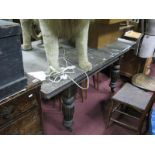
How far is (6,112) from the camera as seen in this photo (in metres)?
0.83

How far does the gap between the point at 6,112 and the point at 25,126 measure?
205mm

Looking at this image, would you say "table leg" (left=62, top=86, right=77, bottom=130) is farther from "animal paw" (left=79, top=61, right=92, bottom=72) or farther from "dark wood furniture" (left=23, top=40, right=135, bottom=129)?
"animal paw" (left=79, top=61, right=92, bottom=72)

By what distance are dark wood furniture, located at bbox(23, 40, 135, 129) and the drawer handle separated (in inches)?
8.9

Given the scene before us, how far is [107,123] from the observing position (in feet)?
5.42

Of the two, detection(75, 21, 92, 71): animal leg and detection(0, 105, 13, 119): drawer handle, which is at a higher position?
detection(75, 21, 92, 71): animal leg

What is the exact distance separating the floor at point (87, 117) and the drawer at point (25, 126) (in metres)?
0.36

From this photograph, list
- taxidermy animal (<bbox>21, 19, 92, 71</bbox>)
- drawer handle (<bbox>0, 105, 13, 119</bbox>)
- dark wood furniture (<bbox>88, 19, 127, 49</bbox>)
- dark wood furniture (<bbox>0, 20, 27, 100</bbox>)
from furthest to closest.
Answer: dark wood furniture (<bbox>88, 19, 127, 49</bbox>) < taxidermy animal (<bbox>21, 19, 92, 71</bbox>) < drawer handle (<bbox>0, 105, 13, 119</bbox>) < dark wood furniture (<bbox>0, 20, 27, 100</bbox>)

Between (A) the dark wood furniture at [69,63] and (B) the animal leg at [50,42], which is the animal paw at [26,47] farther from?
(B) the animal leg at [50,42]

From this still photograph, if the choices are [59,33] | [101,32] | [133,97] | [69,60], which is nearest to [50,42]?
[59,33]

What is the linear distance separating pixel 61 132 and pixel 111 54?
83cm

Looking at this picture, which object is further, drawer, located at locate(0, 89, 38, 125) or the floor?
the floor

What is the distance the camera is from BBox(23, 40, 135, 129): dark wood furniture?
42.8 inches

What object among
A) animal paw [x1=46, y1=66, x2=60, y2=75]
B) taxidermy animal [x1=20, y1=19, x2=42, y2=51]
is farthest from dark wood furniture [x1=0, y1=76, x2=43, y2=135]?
taxidermy animal [x1=20, y1=19, x2=42, y2=51]

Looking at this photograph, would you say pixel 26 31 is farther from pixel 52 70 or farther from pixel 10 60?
pixel 10 60
